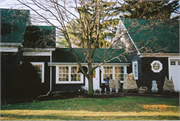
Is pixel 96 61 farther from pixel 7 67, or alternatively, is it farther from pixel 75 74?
pixel 7 67

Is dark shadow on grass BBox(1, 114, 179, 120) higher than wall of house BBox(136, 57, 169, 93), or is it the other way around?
wall of house BBox(136, 57, 169, 93)

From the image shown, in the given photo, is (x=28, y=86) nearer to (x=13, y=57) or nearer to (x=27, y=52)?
(x=13, y=57)

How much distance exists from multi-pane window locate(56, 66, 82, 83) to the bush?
4000 mm

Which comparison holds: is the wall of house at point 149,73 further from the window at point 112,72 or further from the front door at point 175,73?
the window at point 112,72

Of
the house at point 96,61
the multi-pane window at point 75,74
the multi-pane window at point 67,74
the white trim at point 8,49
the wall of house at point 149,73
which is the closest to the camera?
the white trim at point 8,49

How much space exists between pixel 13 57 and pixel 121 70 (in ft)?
29.6

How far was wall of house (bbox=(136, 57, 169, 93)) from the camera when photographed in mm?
14164

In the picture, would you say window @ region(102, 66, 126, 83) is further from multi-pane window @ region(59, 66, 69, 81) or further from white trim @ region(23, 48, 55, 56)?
white trim @ region(23, 48, 55, 56)

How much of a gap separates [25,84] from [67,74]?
502 cm

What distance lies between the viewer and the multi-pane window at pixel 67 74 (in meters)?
15.3

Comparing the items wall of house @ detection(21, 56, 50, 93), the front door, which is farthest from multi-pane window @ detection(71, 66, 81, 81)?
the front door

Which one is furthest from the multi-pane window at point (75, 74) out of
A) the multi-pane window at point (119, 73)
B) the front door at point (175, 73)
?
the front door at point (175, 73)

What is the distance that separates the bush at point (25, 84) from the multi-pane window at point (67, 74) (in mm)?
4000

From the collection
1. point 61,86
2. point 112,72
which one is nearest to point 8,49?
point 61,86
